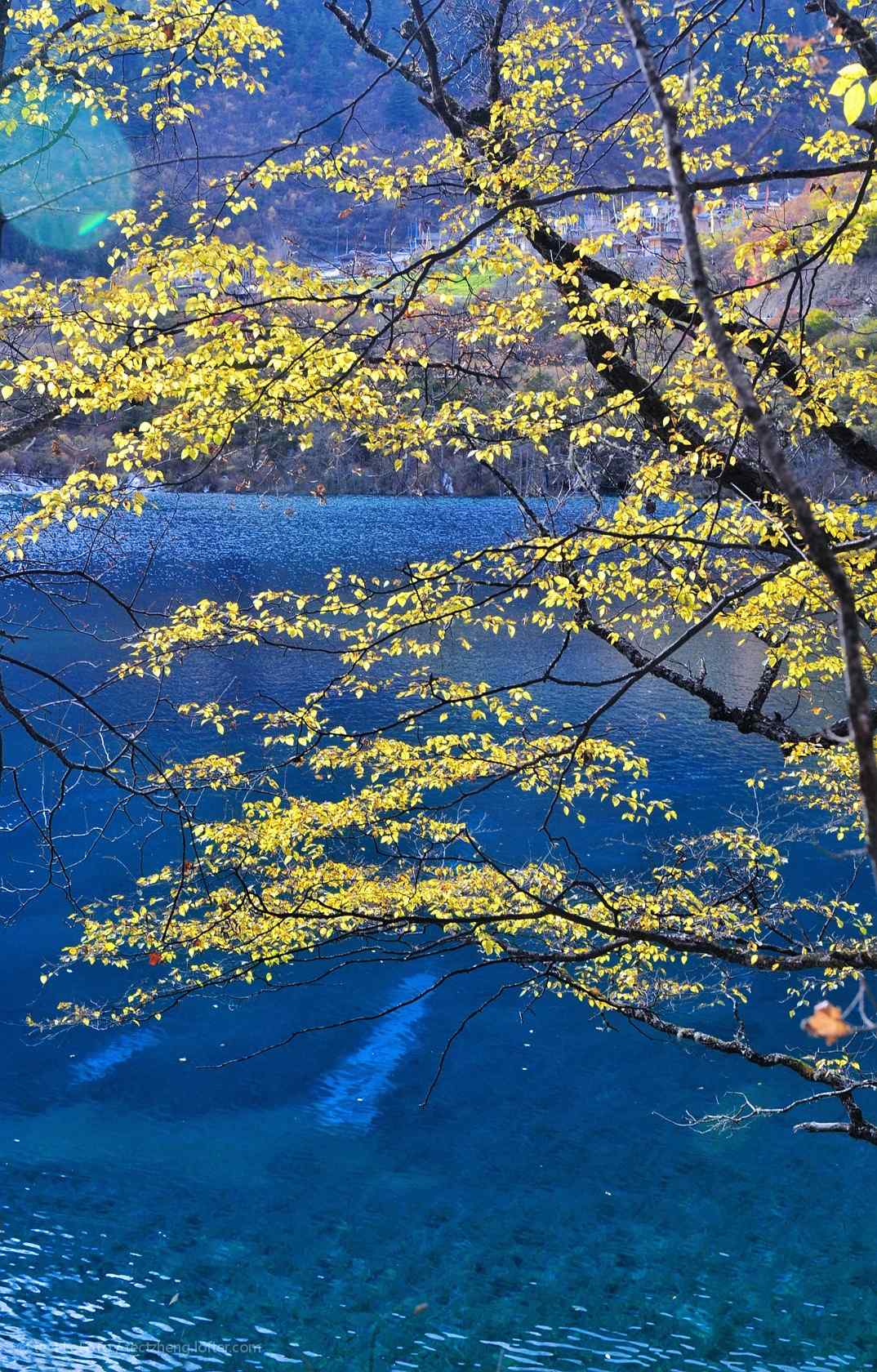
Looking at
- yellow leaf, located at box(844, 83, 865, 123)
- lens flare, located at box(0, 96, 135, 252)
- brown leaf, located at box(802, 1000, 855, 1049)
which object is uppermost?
lens flare, located at box(0, 96, 135, 252)

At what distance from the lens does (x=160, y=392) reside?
23.5 feet

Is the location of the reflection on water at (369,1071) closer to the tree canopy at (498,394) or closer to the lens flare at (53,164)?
the tree canopy at (498,394)

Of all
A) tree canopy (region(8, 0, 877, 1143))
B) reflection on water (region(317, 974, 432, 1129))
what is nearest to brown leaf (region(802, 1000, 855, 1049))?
tree canopy (region(8, 0, 877, 1143))

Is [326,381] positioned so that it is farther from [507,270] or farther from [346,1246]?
[346,1246]

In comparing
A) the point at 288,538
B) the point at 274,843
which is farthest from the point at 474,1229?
the point at 288,538

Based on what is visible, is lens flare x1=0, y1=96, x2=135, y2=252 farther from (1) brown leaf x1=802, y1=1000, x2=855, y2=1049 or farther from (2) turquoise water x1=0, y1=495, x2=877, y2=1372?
(1) brown leaf x1=802, y1=1000, x2=855, y2=1049

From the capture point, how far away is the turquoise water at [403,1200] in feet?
25.9

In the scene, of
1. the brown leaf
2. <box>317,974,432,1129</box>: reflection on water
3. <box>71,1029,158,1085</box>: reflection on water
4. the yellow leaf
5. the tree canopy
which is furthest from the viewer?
<box>71,1029,158,1085</box>: reflection on water

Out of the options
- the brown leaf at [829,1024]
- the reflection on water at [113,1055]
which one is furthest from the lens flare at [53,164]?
the reflection on water at [113,1055]

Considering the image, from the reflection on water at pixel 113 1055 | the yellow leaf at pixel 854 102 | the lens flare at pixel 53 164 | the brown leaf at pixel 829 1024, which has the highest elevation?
the lens flare at pixel 53 164

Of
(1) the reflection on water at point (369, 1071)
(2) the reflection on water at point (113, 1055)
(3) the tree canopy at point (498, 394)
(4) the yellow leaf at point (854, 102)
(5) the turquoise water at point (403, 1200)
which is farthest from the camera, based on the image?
(2) the reflection on water at point (113, 1055)

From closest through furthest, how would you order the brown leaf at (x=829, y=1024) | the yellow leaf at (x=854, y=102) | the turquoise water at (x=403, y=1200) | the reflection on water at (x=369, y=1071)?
the yellow leaf at (x=854, y=102) → the brown leaf at (x=829, y=1024) → the turquoise water at (x=403, y=1200) → the reflection on water at (x=369, y=1071)

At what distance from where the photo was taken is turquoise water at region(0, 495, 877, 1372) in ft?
25.9

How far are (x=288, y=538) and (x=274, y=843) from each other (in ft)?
106
